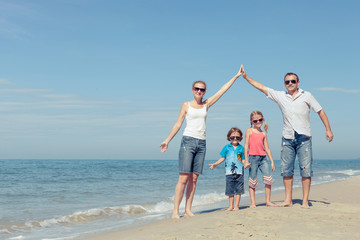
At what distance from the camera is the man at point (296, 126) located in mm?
5969

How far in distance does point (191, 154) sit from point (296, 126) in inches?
71.6

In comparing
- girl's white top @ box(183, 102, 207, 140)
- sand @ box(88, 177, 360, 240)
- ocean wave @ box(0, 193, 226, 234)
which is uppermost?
girl's white top @ box(183, 102, 207, 140)

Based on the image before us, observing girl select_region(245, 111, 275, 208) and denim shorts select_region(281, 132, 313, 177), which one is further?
girl select_region(245, 111, 275, 208)

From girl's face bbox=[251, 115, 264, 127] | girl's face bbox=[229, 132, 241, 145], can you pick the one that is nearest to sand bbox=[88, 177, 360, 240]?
girl's face bbox=[229, 132, 241, 145]

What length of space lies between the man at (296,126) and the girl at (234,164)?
73 cm

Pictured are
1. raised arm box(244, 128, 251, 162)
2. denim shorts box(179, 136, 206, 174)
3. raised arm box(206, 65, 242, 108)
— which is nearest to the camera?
denim shorts box(179, 136, 206, 174)

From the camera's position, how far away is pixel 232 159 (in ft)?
20.2

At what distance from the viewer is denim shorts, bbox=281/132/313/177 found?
A: 19.6 feet

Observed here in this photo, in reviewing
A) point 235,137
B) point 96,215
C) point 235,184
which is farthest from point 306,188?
point 96,215

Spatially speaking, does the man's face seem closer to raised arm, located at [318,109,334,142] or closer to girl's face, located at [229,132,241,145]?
raised arm, located at [318,109,334,142]

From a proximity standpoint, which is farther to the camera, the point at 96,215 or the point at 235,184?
the point at 96,215

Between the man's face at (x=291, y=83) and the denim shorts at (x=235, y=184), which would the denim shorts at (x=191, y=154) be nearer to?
the denim shorts at (x=235, y=184)

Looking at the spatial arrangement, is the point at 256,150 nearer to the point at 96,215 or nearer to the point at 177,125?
the point at 177,125

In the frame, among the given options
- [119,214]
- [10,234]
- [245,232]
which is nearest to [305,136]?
[245,232]
